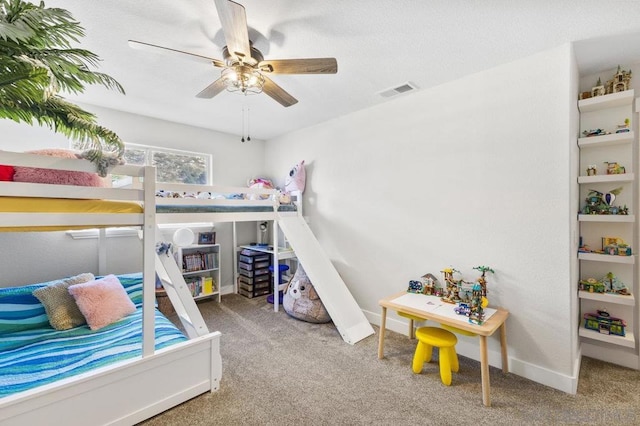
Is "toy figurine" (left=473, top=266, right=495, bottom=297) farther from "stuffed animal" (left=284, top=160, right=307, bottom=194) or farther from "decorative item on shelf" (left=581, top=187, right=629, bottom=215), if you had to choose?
"stuffed animal" (left=284, top=160, right=307, bottom=194)

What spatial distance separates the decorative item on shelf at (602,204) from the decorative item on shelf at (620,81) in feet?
2.47

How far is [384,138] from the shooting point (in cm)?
309

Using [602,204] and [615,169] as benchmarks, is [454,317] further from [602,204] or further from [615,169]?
[615,169]

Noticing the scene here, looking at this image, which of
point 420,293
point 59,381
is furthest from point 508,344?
point 59,381

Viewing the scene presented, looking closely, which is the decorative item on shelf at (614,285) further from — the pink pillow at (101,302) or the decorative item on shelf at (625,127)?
the pink pillow at (101,302)

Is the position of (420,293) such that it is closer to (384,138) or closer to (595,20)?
(384,138)

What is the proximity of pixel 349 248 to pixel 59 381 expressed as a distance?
8.58ft

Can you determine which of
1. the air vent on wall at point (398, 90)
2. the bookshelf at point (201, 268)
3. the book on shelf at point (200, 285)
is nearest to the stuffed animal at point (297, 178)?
the bookshelf at point (201, 268)

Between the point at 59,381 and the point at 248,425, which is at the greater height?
the point at 59,381

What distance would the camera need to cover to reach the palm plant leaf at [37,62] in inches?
42.2

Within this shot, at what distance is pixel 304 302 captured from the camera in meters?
3.22

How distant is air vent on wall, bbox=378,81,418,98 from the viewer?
265 centimetres

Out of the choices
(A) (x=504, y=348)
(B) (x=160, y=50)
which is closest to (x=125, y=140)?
(B) (x=160, y=50)

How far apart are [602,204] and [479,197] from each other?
886 millimetres
